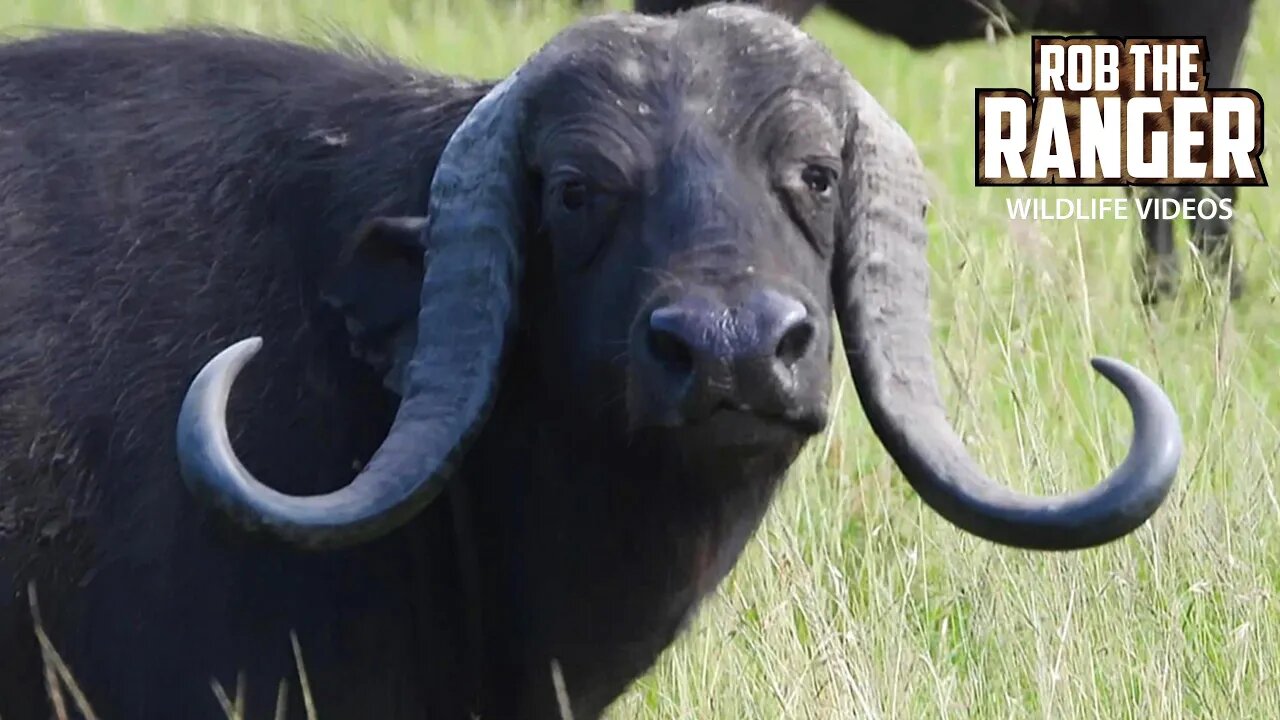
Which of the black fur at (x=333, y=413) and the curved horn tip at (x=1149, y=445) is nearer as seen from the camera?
the curved horn tip at (x=1149, y=445)

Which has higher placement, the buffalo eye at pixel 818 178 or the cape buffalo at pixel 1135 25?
the buffalo eye at pixel 818 178

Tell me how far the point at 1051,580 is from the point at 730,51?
5.67ft

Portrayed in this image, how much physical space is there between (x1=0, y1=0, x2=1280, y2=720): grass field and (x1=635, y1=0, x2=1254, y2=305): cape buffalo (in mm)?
464

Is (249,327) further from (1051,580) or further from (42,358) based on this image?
(1051,580)

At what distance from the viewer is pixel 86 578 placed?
170 inches

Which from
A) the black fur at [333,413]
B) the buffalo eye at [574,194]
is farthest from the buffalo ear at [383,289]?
the buffalo eye at [574,194]

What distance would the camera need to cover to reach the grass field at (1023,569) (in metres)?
4.93

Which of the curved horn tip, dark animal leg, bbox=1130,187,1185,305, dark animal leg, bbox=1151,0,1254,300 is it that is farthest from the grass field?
the curved horn tip

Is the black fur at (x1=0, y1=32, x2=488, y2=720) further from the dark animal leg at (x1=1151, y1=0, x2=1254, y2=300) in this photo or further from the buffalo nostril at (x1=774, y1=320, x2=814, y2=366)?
the dark animal leg at (x1=1151, y1=0, x2=1254, y2=300)

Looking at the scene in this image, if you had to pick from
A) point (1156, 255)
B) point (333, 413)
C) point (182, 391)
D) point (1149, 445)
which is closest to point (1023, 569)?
point (1149, 445)

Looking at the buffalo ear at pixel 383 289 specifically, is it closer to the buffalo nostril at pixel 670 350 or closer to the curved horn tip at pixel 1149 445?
the buffalo nostril at pixel 670 350

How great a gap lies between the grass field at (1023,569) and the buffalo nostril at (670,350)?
1035mm

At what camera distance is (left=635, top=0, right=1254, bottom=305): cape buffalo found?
8.00 metres

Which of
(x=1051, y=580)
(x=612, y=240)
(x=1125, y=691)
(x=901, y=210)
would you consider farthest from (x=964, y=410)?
(x=612, y=240)
